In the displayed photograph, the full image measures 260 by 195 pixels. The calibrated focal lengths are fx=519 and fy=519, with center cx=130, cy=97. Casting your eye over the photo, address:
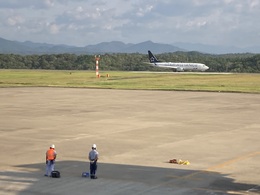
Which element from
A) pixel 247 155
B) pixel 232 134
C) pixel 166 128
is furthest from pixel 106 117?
pixel 247 155

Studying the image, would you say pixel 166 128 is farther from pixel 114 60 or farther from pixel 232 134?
pixel 114 60

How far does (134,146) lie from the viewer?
3061cm

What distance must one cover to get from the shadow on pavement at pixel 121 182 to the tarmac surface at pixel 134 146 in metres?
0.04

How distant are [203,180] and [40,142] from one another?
1278 cm

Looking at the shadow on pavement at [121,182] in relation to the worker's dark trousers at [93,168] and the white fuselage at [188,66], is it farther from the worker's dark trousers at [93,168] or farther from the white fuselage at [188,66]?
the white fuselage at [188,66]

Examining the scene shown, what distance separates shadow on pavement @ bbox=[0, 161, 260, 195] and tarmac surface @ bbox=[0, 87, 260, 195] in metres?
0.04

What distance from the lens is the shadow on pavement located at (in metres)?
20.6

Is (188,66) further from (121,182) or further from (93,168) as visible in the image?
(121,182)

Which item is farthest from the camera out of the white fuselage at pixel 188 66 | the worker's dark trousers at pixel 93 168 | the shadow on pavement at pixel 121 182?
the white fuselage at pixel 188 66

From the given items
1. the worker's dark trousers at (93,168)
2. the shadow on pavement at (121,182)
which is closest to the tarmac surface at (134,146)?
the shadow on pavement at (121,182)

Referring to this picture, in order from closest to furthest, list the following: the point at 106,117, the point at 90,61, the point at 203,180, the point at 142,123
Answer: the point at 203,180 → the point at 142,123 → the point at 106,117 → the point at 90,61

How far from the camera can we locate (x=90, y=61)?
7594 inches

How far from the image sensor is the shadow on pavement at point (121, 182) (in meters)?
20.6

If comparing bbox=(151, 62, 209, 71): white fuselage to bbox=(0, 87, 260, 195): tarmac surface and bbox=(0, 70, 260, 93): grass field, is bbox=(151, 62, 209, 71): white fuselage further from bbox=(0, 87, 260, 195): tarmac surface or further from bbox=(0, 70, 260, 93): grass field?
bbox=(0, 87, 260, 195): tarmac surface
